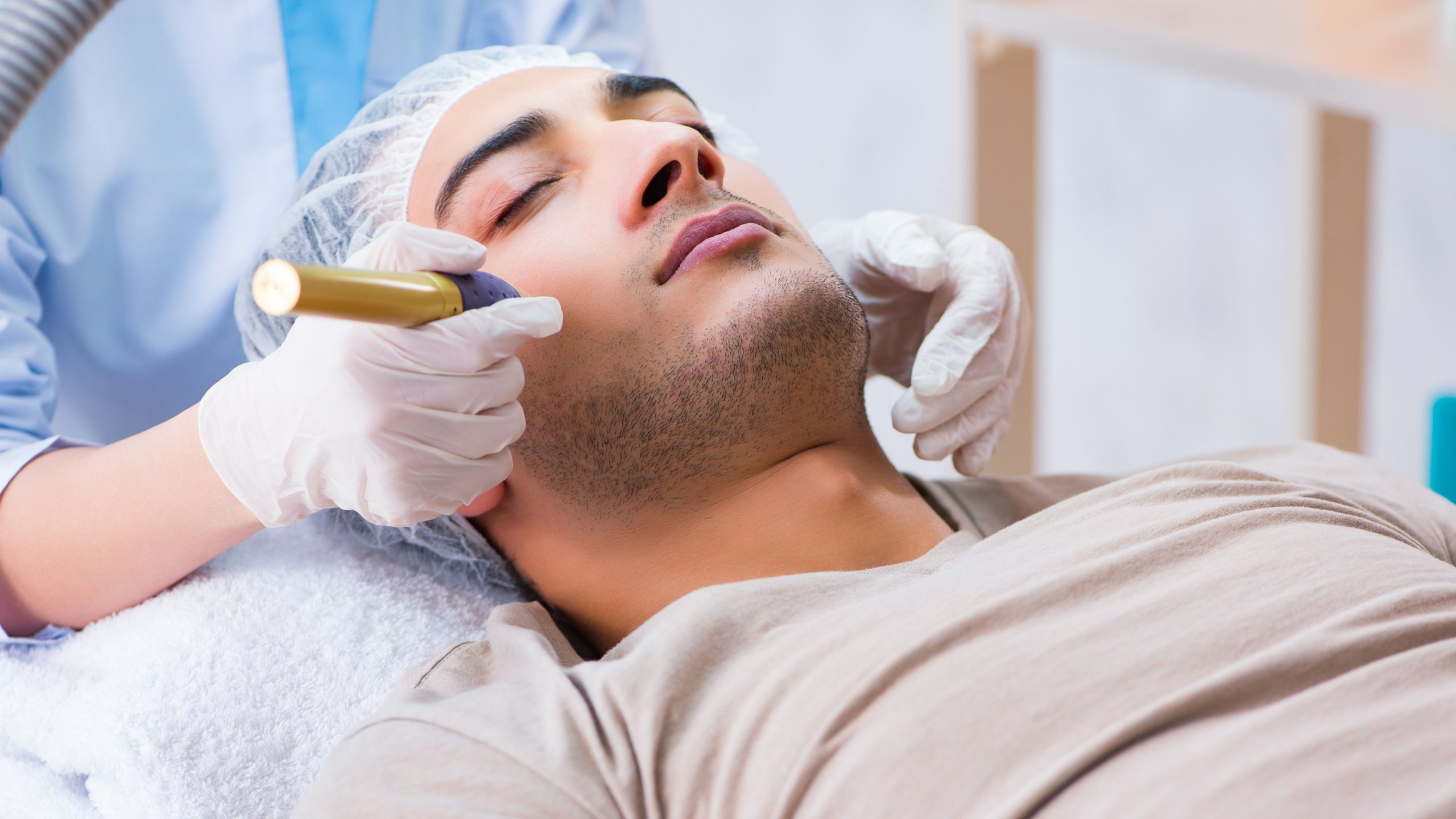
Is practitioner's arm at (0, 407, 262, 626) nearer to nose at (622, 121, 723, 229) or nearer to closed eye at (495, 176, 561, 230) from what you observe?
closed eye at (495, 176, 561, 230)

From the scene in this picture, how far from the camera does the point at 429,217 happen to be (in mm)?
1067

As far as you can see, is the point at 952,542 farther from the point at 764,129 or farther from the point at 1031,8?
the point at 764,129

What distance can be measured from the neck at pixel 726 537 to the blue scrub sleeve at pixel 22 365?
44cm

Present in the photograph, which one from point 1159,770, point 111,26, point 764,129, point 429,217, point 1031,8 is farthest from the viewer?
point 764,129

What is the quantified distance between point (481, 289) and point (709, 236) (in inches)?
8.8

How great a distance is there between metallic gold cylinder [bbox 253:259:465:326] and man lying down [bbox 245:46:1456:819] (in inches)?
7.2

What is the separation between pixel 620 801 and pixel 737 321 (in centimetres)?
40

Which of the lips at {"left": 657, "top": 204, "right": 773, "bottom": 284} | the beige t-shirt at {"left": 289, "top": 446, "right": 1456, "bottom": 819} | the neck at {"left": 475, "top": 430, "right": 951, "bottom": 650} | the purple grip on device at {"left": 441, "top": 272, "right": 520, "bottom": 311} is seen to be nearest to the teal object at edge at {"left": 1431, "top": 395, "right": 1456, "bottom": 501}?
the beige t-shirt at {"left": 289, "top": 446, "right": 1456, "bottom": 819}

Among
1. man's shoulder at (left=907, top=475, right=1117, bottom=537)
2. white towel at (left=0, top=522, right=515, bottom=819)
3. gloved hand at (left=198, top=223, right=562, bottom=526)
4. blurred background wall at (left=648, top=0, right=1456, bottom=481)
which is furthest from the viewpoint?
blurred background wall at (left=648, top=0, right=1456, bottom=481)

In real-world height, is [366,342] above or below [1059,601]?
above

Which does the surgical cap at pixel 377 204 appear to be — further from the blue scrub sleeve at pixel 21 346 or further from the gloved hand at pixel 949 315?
the gloved hand at pixel 949 315

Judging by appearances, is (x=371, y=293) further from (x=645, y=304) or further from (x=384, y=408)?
(x=645, y=304)

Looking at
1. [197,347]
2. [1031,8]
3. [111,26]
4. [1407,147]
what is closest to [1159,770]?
[197,347]

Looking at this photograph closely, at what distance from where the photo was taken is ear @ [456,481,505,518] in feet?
3.41
